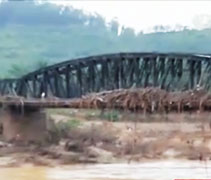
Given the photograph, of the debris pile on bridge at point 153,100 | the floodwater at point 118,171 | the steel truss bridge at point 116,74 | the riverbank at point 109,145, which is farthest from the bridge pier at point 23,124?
the debris pile on bridge at point 153,100

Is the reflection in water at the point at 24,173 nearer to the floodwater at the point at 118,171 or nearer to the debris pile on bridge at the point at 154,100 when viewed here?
the floodwater at the point at 118,171

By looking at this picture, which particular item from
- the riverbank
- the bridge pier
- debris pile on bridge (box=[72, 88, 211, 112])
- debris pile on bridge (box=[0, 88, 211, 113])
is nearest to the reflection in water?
the riverbank

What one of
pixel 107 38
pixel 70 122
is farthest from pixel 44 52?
pixel 70 122

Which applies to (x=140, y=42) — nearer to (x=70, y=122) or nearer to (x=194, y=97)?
(x=70, y=122)

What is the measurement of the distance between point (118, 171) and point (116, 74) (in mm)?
7507

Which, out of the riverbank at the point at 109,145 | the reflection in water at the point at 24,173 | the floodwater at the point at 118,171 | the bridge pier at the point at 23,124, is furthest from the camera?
the bridge pier at the point at 23,124

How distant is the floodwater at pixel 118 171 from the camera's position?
117 feet

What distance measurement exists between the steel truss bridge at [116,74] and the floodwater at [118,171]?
14.4 ft

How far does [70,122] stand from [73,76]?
24.6ft

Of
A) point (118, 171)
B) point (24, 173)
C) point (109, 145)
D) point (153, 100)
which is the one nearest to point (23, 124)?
point (109, 145)

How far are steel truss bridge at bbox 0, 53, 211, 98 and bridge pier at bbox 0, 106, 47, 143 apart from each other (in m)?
1.57

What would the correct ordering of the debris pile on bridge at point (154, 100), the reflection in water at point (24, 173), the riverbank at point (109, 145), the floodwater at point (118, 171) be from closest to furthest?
1. the debris pile on bridge at point (154, 100)
2. the floodwater at point (118, 171)
3. the reflection in water at point (24, 173)
4. the riverbank at point (109, 145)

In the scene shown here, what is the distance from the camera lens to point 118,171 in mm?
38906

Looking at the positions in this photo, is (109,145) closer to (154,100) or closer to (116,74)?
(116,74)
